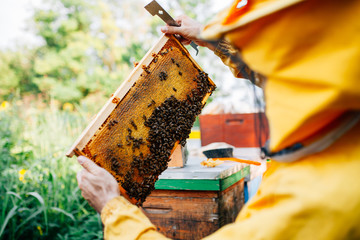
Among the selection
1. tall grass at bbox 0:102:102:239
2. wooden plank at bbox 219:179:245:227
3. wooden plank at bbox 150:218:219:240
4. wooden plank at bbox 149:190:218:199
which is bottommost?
wooden plank at bbox 219:179:245:227

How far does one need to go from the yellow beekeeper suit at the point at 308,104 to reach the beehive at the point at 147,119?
1.09m

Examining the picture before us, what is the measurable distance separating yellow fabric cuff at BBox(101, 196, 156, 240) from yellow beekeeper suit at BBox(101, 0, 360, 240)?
1.43 feet

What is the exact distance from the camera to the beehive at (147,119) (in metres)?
1.81

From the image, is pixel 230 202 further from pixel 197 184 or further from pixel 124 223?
pixel 124 223

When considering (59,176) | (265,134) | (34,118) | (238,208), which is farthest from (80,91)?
(265,134)

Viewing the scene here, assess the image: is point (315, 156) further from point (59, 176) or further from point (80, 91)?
point (80, 91)

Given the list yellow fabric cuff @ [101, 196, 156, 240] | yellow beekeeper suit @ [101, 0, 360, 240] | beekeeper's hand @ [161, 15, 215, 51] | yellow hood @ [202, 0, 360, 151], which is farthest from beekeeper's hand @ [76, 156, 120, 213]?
beekeeper's hand @ [161, 15, 215, 51]

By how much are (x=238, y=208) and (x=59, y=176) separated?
277 cm

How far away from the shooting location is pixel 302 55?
84 cm

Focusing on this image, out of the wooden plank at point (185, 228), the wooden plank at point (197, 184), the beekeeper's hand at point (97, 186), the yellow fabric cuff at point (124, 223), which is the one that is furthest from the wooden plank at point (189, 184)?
the yellow fabric cuff at point (124, 223)

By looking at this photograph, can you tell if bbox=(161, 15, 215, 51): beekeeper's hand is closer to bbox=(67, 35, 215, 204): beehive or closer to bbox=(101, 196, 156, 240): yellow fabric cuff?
bbox=(67, 35, 215, 204): beehive

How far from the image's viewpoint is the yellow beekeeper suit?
77cm

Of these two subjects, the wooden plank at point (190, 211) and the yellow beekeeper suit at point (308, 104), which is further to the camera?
the wooden plank at point (190, 211)

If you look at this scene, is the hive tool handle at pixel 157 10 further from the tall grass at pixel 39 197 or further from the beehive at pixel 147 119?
the tall grass at pixel 39 197
